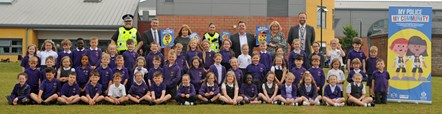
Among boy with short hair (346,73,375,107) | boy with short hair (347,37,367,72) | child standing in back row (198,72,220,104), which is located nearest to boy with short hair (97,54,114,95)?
child standing in back row (198,72,220,104)

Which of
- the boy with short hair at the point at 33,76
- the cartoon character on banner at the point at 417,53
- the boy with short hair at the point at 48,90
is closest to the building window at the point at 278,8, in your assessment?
the cartoon character on banner at the point at 417,53

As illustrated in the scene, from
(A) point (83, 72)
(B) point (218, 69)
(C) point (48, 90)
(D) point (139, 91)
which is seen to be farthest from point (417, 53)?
(C) point (48, 90)

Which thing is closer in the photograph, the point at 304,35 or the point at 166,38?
the point at 304,35

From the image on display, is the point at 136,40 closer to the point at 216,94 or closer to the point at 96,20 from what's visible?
the point at 216,94

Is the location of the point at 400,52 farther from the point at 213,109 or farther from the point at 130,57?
the point at 130,57

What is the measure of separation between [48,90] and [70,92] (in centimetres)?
44

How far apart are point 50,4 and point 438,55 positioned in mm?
31578

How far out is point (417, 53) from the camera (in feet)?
44.9

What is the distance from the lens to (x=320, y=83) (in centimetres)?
1298

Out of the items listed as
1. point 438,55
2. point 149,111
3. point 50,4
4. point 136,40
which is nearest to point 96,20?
point 50,4

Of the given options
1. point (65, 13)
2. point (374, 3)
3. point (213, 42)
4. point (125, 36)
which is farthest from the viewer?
point (374, 3)

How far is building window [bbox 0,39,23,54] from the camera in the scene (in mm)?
42906

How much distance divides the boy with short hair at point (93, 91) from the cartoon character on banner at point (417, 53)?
6.89m

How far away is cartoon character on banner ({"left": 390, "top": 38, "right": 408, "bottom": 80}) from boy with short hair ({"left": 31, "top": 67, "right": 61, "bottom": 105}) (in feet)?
24.5
